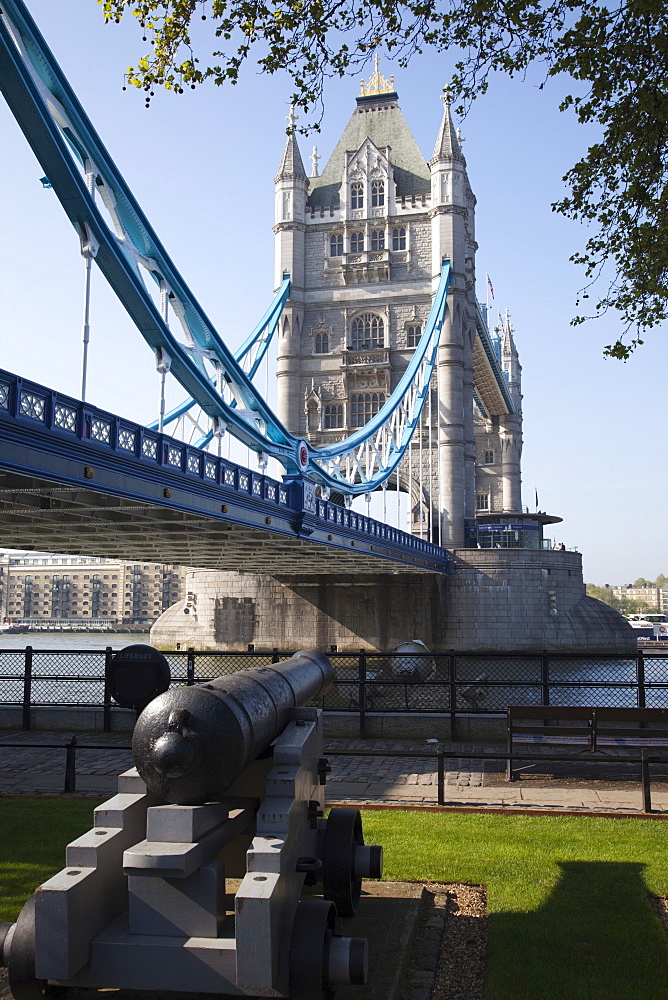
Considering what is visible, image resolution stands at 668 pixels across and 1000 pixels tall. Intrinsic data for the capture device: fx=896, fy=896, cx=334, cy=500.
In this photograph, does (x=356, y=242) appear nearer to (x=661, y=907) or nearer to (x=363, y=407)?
(x=363, y=407)

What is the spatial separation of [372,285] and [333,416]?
28.1ft

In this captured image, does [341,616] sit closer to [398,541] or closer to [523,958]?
[398,541]

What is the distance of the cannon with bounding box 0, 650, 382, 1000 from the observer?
330 centimetres

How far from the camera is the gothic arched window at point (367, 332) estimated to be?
183ft

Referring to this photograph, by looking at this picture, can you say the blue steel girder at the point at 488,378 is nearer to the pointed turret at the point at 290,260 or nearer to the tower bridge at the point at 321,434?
the tower bridge at the point at 321,434

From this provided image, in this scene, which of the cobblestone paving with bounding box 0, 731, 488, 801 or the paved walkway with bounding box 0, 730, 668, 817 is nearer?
the paved walkway with bounding box 0, 730, 668, 817

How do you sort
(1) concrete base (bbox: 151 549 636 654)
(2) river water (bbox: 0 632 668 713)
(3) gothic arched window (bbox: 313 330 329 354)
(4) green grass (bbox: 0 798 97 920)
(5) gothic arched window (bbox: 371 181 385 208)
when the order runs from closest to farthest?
1. (4) green grass (bbox: 0 798 97 920)
2. (2) river water (bbox: 0 632 668 713)
3. (1) concrete base (bbox: 151 549 636 654)
4. (3) gothic arched window (bbox: 313 330 329 354)
5. (5) gothic arched window (bbox: 371 181 385 208)

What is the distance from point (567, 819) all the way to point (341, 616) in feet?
115

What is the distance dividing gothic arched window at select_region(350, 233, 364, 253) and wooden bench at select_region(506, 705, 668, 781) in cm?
5064

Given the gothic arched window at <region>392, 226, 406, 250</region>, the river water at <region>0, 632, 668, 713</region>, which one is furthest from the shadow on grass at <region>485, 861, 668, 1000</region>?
the gothic arched window at <region>392, 226, 406, 250</region>

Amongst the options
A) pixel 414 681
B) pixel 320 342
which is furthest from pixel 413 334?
pixel 414 681

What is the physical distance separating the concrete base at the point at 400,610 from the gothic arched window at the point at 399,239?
22317 mm

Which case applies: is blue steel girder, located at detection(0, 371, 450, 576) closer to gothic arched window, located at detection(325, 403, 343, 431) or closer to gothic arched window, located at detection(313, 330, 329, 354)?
gothic arched window, located at detection(325, 403, 343, 431)

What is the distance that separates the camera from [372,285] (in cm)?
5575
